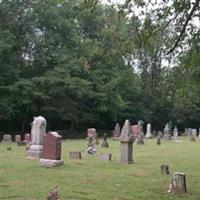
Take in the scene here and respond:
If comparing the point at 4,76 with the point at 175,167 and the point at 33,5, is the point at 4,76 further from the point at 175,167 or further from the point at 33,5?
the point at 175,167

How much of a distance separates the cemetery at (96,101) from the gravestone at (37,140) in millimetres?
55

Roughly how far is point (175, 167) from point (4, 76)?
1111 inches

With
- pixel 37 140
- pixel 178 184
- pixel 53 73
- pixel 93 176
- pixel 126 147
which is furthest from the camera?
pixel 53 73

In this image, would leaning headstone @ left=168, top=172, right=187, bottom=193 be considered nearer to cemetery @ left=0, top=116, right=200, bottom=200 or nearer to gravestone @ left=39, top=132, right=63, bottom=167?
cemetery @ left=0, top=116, right=200, bottom=200

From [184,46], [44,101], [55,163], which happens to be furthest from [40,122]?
[44,101]

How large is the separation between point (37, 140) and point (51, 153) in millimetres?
4519

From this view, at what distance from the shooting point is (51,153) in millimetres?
18328

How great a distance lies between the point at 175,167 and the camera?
1967 centimetres

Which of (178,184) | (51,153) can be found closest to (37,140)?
(51,153)

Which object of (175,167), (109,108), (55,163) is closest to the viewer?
(55,163)

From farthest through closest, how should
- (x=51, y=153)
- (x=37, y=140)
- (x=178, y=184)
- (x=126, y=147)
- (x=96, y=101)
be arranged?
(x=96, y=101), (x=37, y=140), (x=126, y=147), (x=51, y=153), (x=178, y=184)

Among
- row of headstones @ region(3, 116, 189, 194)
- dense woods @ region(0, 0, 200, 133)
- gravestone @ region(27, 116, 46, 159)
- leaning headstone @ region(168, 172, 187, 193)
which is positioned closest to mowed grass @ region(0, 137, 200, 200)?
leaning headstone @ region(168, 172, 187, 193)

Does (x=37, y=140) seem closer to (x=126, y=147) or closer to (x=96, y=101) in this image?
(x=126, y=147)

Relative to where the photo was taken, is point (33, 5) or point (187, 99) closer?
point (187, 99)
